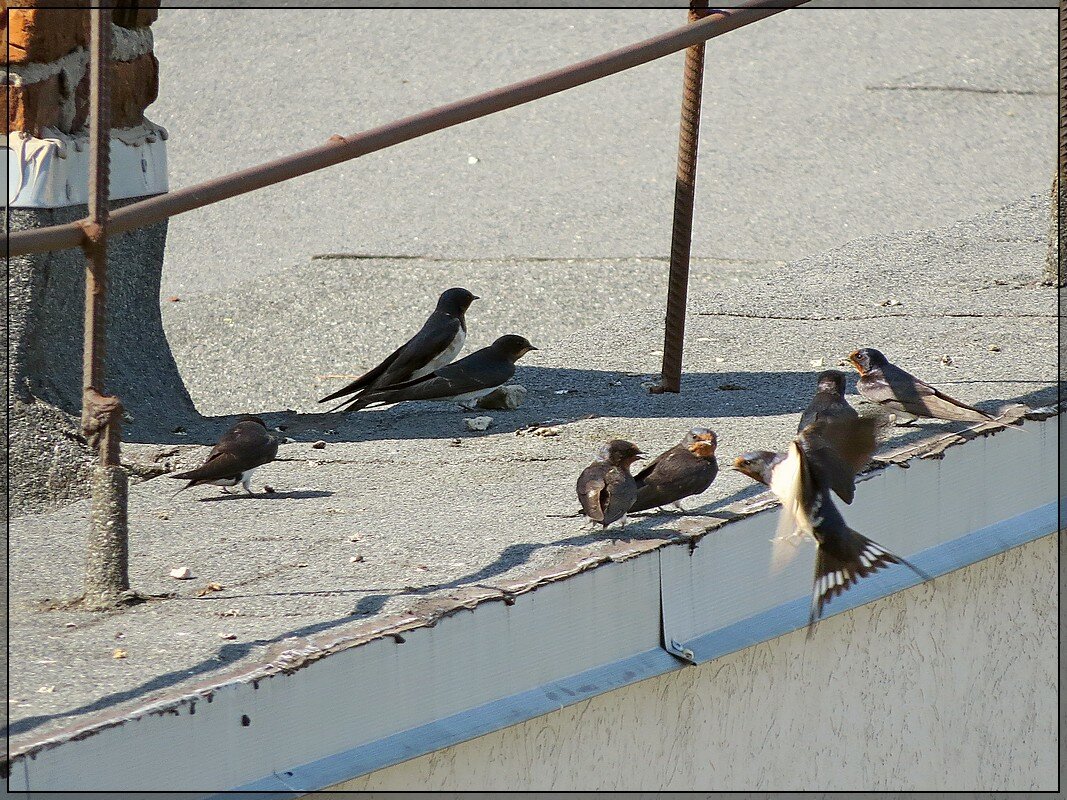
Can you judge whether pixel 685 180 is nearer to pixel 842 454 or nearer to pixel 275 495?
pixel 842 454

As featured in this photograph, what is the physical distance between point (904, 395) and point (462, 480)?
1.30 meters

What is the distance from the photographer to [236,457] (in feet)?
13.1

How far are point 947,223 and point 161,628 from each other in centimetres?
730

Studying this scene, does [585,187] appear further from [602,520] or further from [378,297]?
[602,520]

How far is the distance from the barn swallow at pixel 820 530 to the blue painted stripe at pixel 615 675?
9cm

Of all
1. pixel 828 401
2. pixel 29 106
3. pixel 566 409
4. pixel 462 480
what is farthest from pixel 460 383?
pixel 29 106

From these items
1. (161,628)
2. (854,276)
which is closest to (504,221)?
(854,276)

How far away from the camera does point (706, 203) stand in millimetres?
10172

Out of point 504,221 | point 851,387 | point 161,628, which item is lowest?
point 161,628

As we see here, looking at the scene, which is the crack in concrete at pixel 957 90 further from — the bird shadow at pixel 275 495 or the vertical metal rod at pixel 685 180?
the bird shadow at pixel 275 495

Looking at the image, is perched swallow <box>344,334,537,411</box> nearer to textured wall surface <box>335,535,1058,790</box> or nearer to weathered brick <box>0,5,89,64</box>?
weathered brick <box>0,5,89,64</box>

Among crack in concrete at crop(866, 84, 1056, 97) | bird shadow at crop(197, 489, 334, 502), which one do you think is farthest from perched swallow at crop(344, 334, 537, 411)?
crack in concrete at crop(866, 84, 1056, 97)

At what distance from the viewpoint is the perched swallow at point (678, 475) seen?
11.8 ft

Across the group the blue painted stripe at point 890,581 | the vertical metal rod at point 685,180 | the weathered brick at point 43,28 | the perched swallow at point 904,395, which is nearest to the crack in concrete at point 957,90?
the vertical metal rod at point 685,180
